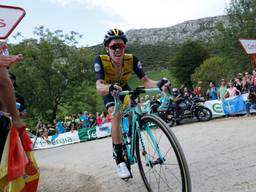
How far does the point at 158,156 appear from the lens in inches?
176

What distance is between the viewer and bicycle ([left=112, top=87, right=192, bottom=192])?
4.09 meters

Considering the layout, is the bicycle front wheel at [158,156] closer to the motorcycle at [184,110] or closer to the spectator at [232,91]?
the motorcycle at [184,110]

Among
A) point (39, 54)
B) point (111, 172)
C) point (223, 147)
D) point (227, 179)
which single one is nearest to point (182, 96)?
point (223, 147)

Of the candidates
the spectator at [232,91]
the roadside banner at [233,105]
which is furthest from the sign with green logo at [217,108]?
the spectator at [232,91]

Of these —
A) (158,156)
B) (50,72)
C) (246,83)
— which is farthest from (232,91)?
(50,72)

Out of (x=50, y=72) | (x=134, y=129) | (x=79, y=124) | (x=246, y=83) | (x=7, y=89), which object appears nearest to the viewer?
(x=7, y=89)

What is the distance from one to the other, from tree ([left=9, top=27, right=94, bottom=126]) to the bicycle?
3709 centimetres

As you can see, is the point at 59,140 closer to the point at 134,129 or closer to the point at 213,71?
the point at 134,129

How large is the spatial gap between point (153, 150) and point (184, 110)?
41.4ft

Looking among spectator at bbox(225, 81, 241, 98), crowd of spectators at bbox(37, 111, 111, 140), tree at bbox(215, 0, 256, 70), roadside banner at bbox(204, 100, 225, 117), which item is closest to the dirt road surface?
spectator at bbox(225, 81, 241, 98)

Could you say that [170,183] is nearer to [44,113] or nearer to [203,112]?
[203,112]

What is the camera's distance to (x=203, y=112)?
656 inches

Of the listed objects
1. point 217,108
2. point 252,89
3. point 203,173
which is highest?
point 252,89

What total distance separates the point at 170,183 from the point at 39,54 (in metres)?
39.6
